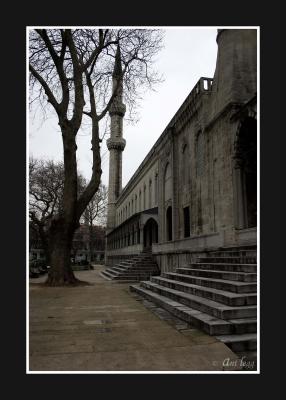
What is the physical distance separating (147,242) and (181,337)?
2527 centimetres

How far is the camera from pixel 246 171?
44.7 ft

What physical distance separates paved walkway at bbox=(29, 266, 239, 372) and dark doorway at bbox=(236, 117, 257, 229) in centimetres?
690

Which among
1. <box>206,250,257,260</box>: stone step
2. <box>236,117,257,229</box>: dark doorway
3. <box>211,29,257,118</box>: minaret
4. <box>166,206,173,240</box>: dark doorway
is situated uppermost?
<box>211,29,257,118</box>: minaret

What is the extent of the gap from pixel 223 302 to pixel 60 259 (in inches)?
399

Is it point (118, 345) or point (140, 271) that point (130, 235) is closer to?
point (140, 271)

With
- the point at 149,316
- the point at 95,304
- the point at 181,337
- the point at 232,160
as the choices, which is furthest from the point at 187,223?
the point at 181,337

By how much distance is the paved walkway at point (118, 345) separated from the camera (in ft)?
14.0

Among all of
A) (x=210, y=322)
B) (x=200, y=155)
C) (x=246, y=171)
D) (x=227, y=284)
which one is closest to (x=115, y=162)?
(x=200, y=155)

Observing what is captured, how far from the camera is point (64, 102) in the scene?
15.6 meters

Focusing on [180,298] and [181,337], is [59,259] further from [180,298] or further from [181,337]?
[181,337]

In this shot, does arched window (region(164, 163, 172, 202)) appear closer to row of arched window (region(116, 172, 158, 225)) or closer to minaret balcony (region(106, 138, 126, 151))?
row of arched window (region(116, 172, 158, 225))

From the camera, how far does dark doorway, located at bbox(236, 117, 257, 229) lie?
1340cm

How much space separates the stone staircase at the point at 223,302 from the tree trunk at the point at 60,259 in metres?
6.21

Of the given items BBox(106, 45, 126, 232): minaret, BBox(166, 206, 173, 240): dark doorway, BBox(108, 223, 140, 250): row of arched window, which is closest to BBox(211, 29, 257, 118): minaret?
BBox(166, 206, 173, 240): dark doorway
